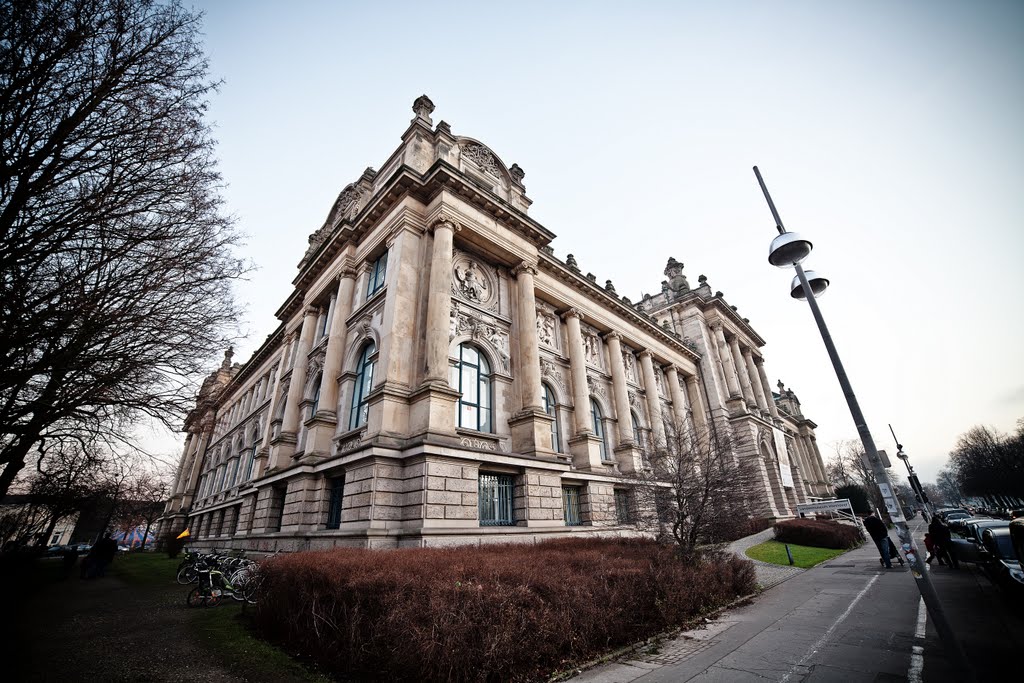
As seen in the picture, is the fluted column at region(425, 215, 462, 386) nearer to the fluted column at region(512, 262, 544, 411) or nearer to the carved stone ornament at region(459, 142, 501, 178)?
the fluted column at region(512, 262, 544, 411)

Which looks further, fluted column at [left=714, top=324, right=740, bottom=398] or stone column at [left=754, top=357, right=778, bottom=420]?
stone column at [left=754, top=357, right=778, bottom=420]

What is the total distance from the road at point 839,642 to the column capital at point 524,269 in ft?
50.1

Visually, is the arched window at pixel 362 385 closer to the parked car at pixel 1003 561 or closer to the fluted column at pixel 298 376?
the fluted column at pixel 298 376

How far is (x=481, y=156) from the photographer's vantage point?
2194 cm

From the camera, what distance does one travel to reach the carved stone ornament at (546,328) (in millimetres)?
22806

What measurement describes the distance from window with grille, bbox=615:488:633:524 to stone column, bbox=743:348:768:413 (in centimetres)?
2827

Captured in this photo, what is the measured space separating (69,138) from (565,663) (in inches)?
510

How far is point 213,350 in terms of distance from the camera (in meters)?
10.8

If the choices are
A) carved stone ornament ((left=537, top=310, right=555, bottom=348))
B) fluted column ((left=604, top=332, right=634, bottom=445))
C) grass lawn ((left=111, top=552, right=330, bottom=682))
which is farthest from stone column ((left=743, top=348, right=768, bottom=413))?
grass lawn ((left=111, top=552, right=330, bottom=682))

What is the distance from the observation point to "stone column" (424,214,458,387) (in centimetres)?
1422

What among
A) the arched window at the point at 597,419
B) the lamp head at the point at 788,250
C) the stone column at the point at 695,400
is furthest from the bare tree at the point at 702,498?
the stone column at the point at 695,400

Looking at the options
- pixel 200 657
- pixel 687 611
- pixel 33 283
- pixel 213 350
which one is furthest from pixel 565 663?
pixel 33 283

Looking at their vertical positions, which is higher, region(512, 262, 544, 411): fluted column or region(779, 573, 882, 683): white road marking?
region(512, 262, 544, 411): fluted column

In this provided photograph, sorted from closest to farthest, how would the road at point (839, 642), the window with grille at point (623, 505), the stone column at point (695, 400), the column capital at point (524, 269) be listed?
1. the road at point (839, 642)
2. the column capital at point (524, 269)
3. the window with grille at point (623, 505)
4. the stone column at point (695, 400)
